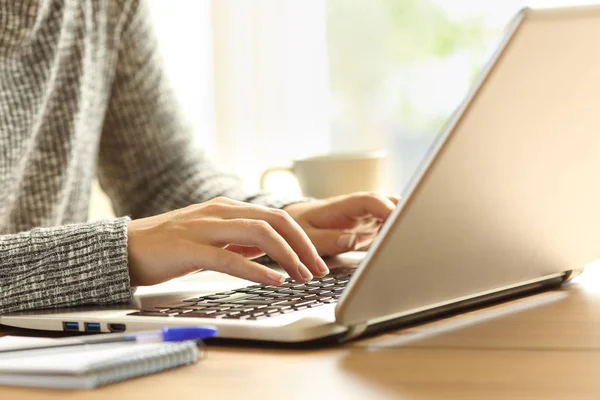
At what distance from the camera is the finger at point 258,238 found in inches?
27.5

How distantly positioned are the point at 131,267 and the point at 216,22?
50.0 inches

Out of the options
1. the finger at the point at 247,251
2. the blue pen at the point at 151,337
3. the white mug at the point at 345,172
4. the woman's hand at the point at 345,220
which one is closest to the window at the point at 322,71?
the white mug at the point at 345,172

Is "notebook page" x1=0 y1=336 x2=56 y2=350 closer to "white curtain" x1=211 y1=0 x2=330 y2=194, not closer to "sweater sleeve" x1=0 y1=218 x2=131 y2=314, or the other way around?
"sweater sleeve" x1=0 y1=218 x2=131 y2=314

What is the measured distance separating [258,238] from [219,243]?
38 millimetres

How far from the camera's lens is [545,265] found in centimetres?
73

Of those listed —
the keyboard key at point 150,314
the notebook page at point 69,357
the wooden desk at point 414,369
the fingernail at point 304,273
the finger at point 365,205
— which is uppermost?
the finger at point 365,205

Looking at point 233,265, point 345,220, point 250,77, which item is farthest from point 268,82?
point 233,265

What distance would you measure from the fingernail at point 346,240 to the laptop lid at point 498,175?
1.11ft

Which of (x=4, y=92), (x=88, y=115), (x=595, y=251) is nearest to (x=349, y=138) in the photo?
(x=88, y=115)

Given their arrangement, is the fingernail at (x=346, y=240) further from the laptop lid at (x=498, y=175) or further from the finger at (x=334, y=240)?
the laptop lid at (x=498, y=175)

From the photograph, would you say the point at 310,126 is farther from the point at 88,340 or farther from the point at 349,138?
the point at 88,340

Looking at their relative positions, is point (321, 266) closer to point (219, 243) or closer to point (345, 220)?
point (219, 243)

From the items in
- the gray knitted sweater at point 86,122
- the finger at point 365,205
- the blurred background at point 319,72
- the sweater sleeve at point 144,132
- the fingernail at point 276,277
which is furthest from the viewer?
the blurred background at point 319,72

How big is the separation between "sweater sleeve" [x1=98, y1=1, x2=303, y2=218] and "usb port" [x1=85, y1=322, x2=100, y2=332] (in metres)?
0.75
